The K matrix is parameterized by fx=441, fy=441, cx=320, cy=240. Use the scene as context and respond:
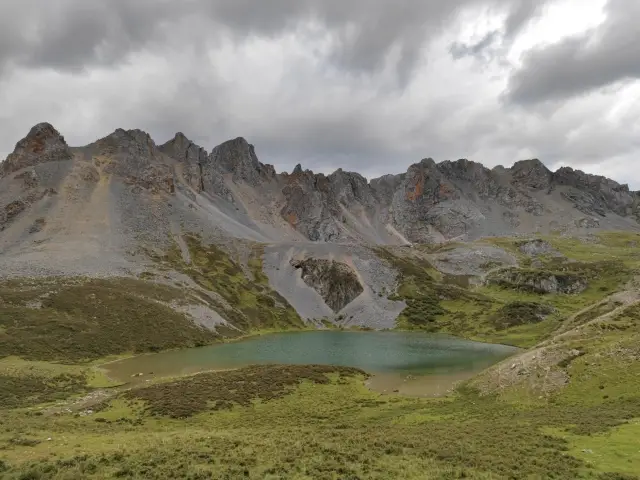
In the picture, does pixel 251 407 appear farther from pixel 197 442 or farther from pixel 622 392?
pixel 622 392

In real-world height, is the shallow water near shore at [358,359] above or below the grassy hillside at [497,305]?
below

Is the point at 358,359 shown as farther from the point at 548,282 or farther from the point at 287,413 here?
the point at 548,282

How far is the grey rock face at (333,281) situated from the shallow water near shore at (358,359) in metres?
47.5

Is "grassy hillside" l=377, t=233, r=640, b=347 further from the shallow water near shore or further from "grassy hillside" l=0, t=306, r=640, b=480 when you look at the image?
"grassy hillside" l=0, t=306, r=640, b=480

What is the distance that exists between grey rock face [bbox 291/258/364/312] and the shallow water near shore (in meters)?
47.5

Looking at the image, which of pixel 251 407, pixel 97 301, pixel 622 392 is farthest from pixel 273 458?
pixel 97 301

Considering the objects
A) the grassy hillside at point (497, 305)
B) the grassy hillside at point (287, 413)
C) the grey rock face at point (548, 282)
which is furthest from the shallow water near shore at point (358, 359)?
the grey rock face at point (548, 282)

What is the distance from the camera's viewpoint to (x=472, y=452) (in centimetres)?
2609

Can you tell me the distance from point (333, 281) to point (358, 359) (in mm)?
88403

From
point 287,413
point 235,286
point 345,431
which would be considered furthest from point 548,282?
point 345,431

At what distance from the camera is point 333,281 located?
177m

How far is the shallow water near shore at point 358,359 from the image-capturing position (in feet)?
223

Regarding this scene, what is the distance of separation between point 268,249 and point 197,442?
169 m

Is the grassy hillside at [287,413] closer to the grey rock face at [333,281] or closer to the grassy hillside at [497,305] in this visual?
the grassy hillside at [497,305]
